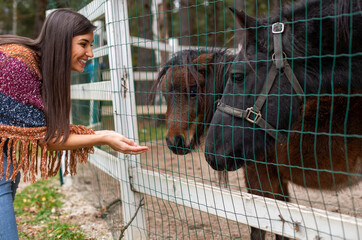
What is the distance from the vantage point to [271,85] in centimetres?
195

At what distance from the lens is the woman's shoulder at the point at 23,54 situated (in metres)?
1.85

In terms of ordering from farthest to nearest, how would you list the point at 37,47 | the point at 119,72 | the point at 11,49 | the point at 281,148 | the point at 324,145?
the point at 119,72 < the point at 281,148 < the point at 324,145 < the point at 37,47 < the point at 11,49

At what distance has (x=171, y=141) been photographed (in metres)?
3.08

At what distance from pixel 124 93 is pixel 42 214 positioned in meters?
2.36

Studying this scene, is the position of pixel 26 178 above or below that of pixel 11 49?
below

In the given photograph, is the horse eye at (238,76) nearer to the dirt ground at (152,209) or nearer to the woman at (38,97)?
the woman at (38,97)

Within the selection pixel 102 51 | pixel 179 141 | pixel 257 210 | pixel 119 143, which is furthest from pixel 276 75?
pixel 102 51

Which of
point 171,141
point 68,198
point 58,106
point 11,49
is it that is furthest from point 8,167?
point 68,198

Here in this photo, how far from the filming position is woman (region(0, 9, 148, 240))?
1828mm

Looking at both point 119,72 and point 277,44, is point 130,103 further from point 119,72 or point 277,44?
point 277,44

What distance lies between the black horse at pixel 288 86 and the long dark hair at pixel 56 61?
3.31 feet

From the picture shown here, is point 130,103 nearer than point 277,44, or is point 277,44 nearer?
point 277,44

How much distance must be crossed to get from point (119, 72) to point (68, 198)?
112 inches

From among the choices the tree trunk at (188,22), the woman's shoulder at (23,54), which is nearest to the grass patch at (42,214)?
the woman's shoulder at (23,54)
